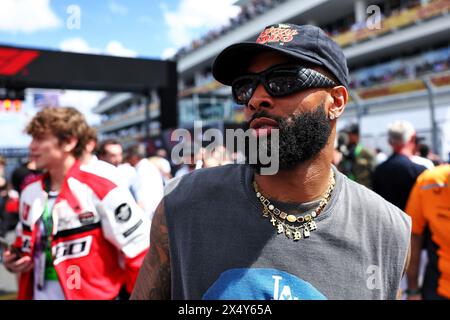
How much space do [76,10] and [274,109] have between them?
3.56 ft

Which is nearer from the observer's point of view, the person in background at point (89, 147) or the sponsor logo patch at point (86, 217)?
the sponsor logo patch at point (86, 217)

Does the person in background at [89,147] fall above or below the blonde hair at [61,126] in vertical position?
below

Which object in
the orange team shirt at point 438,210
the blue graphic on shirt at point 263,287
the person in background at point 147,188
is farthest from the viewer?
the person in background at point 147,188

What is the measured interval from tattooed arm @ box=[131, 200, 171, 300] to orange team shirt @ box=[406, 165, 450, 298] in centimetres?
184

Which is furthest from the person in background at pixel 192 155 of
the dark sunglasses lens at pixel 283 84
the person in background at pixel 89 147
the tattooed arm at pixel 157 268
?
the person in background at pixel 89 147

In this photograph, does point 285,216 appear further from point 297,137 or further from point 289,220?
point 297,137

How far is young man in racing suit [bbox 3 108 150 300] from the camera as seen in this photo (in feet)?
6.44

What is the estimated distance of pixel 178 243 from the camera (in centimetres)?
119

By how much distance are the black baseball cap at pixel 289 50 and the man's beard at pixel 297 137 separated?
0.46ft

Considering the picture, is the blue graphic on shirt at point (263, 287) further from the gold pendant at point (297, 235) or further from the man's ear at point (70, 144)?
the man's ear at point (70, 144)

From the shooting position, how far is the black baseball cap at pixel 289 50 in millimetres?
1125

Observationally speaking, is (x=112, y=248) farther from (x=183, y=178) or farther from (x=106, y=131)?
(x=106, y=131)

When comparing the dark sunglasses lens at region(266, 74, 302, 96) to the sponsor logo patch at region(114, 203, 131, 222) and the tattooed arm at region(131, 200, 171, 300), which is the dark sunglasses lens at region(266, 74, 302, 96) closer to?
the tattooed arm at region(131, 200, 171, 300)

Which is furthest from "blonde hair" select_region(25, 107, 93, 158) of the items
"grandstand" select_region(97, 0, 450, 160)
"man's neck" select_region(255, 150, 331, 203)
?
"grandstand" select_region(97, 0, 450, 160)
